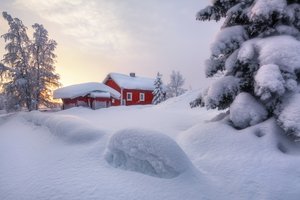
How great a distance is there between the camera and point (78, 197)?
409cm

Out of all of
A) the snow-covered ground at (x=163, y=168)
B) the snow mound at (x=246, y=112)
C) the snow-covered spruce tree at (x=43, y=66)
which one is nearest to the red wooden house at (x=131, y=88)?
the snow-covered spruce tree at (x=43, y=66)

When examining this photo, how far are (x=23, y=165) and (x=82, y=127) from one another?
2030 mm

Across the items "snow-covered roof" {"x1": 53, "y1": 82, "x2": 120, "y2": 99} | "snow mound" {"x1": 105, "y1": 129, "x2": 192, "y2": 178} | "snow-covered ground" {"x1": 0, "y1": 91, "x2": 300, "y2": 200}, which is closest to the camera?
"snow-covered ground" {"x1": 0, "y1": 91, "x2": 300, "y2": 200}

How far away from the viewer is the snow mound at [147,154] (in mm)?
4859

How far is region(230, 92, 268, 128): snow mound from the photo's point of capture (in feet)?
21.0

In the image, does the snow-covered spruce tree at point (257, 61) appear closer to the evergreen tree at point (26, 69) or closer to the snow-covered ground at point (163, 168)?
the snow-covered ground at point (163, 168)

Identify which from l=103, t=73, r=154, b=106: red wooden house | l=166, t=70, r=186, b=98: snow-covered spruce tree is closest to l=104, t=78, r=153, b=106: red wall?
l=103, t=73, r=154, b=106: red wooden house

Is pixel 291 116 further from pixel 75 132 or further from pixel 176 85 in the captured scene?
pixel 176 85

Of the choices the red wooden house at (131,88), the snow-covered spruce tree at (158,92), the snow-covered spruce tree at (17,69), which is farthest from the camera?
the snow-covered spruce tree at (158,92)

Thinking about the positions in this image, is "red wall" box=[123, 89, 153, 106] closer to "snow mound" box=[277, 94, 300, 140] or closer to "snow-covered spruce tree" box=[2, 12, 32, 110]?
"snow-covered spruce tree" box=[2, 12, 32, 110]

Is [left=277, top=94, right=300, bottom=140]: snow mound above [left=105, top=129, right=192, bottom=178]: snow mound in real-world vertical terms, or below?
above

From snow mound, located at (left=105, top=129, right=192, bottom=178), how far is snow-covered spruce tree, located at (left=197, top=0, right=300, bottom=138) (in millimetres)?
2563

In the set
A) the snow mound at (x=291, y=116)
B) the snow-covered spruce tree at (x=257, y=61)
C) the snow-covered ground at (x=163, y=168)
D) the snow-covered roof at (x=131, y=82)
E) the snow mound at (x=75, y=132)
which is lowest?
the snow-covered ground at (x=163, y=168)

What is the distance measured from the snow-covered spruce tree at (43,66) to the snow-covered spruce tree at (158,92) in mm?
17735
